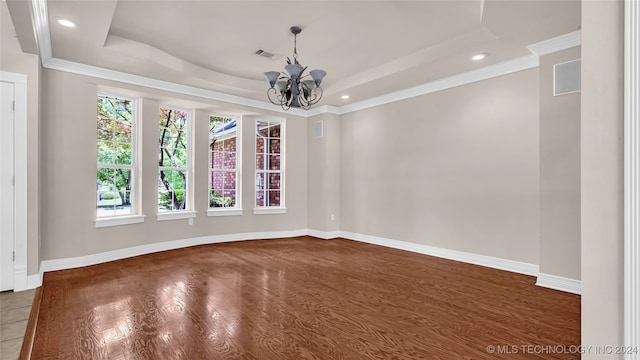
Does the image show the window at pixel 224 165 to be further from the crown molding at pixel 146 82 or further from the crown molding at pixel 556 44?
the crown molding at pixel 556 44

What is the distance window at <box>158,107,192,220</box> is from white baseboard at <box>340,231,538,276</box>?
3367 millimetres

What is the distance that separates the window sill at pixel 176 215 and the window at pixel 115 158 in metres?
0.41

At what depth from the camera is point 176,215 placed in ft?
17.5

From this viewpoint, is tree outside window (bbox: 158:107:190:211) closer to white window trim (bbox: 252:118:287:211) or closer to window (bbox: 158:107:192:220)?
window (bbox: 158:107:192:220)

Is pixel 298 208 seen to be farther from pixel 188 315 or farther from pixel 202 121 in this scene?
pixel 188 315

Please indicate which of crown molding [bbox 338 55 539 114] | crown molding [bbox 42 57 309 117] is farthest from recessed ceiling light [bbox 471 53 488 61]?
crown molding [bbox 42 57 309 117]

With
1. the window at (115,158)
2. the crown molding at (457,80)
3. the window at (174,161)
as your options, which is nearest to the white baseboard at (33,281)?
the window at (115,158)

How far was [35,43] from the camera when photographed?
3182 mm

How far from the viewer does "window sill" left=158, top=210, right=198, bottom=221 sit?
518 centimetres

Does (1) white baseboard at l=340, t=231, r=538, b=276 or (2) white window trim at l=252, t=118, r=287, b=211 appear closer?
(1) white baseboard at l=340, t=231, r=538, b=276

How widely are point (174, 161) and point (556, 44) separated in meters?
5.65

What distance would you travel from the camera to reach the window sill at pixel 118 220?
4.42m
